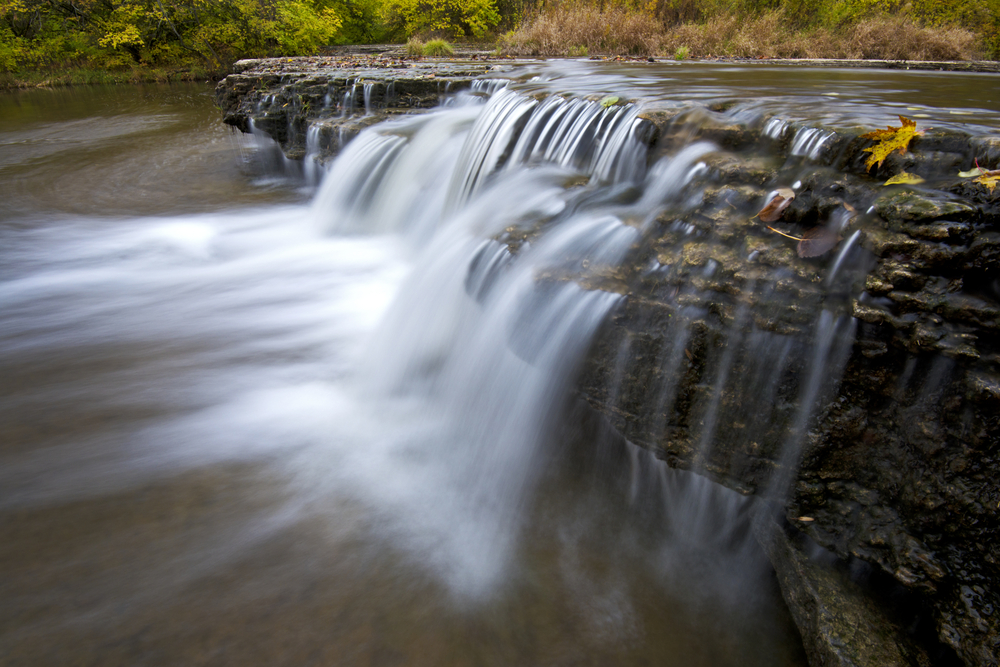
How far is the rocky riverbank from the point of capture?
181 cm

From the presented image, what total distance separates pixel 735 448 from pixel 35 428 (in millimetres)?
3988

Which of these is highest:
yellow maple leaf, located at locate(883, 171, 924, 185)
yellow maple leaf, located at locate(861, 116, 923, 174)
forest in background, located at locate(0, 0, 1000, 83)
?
forest in background, located at locate(0, 0, 1000, 83)

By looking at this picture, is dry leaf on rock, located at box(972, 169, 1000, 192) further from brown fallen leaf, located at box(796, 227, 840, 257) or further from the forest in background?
the forest in background

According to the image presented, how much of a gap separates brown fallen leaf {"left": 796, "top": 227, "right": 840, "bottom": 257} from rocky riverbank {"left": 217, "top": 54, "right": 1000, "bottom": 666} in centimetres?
1

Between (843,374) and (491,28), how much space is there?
78.1 feet

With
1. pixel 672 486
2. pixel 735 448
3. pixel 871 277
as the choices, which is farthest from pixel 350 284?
pixel 871 277

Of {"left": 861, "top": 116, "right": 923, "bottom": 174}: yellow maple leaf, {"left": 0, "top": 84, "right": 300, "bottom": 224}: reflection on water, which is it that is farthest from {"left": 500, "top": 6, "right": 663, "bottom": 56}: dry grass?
{"left": 861, "top": 116, "right": 923, "bottom": 174}: yellow maple leaf

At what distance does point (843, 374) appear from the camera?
2049 millimetres

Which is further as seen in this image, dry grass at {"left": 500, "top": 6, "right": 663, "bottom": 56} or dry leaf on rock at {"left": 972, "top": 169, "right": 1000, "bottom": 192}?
dry grass at {"left": 500, "top": 6, "right": 663, "bottom": 56}

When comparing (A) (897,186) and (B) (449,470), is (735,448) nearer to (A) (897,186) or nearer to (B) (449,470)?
(A) (897,186)

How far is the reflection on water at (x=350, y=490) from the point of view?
2.16m

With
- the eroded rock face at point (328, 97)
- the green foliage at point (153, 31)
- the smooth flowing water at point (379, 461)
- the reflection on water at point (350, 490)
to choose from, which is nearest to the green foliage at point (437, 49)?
the eroded rock face at point (328, 97)

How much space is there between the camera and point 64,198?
23.9 feet

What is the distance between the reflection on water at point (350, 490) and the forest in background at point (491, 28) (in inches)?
365
